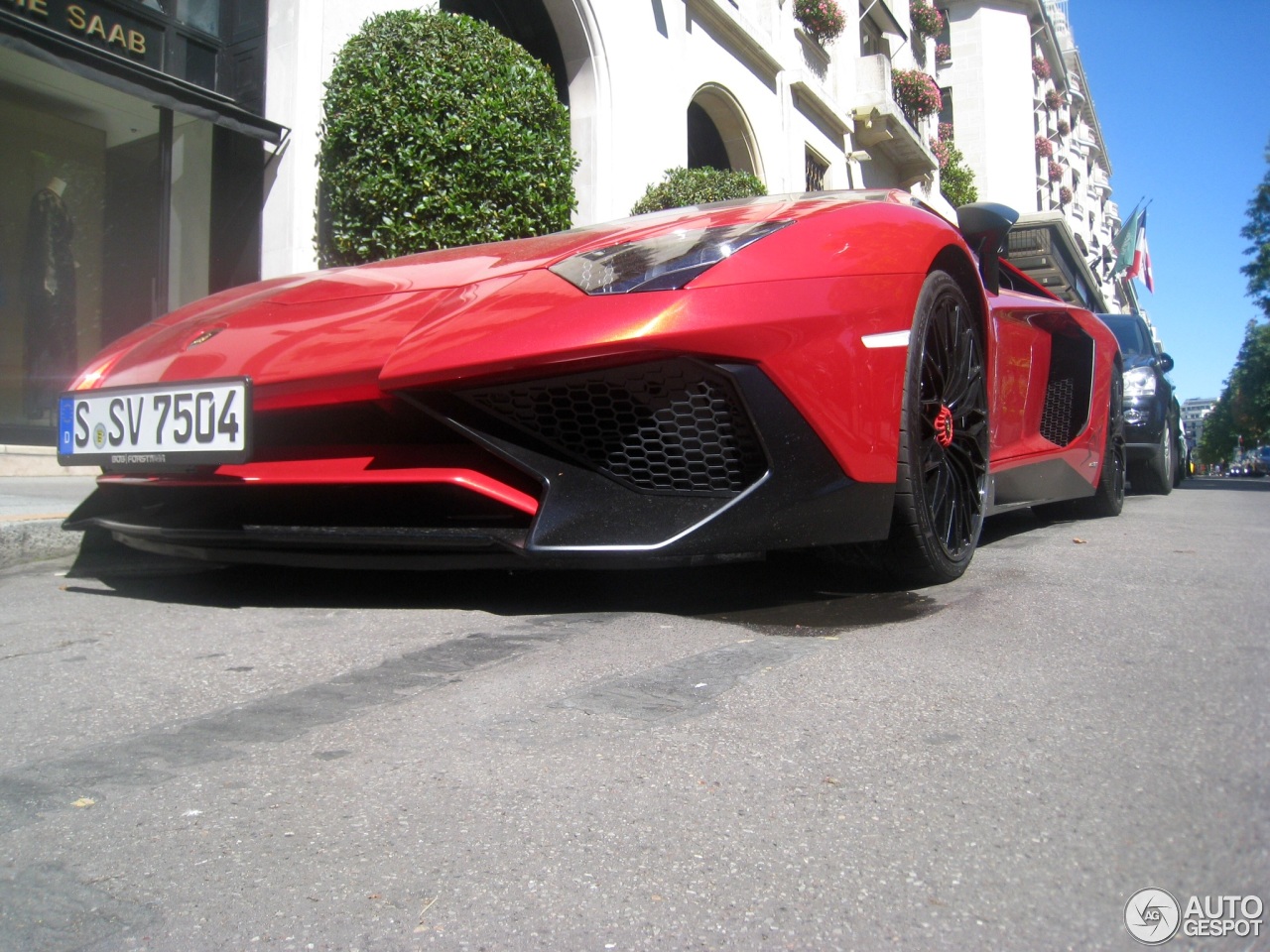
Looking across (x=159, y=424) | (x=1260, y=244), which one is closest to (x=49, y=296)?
(x=159, y=424)

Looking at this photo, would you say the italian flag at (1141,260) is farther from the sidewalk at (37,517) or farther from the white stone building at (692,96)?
the sidewalk at (37,517)

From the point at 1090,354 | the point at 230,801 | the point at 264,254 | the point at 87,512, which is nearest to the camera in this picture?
A: the point at 230,801

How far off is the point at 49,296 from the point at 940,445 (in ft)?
22.2

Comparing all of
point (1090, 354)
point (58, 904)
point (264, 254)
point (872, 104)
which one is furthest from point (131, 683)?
point (872, 104)

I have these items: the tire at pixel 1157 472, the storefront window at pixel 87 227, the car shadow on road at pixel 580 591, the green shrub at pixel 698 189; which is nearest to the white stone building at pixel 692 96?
the storefront window at pixel 87 227

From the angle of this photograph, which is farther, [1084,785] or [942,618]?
[942,618]

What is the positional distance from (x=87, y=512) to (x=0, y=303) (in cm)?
524

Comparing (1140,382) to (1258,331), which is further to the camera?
(1258,331)

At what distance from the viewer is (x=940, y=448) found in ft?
8.12

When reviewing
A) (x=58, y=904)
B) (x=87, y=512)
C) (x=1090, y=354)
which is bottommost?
(x=58, y=904)

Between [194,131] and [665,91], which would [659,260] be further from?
[665,91]

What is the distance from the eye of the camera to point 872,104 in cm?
1769

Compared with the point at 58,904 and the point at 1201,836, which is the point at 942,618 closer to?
the point at 1201,836

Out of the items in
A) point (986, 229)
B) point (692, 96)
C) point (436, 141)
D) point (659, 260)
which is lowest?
point (659, 260)
